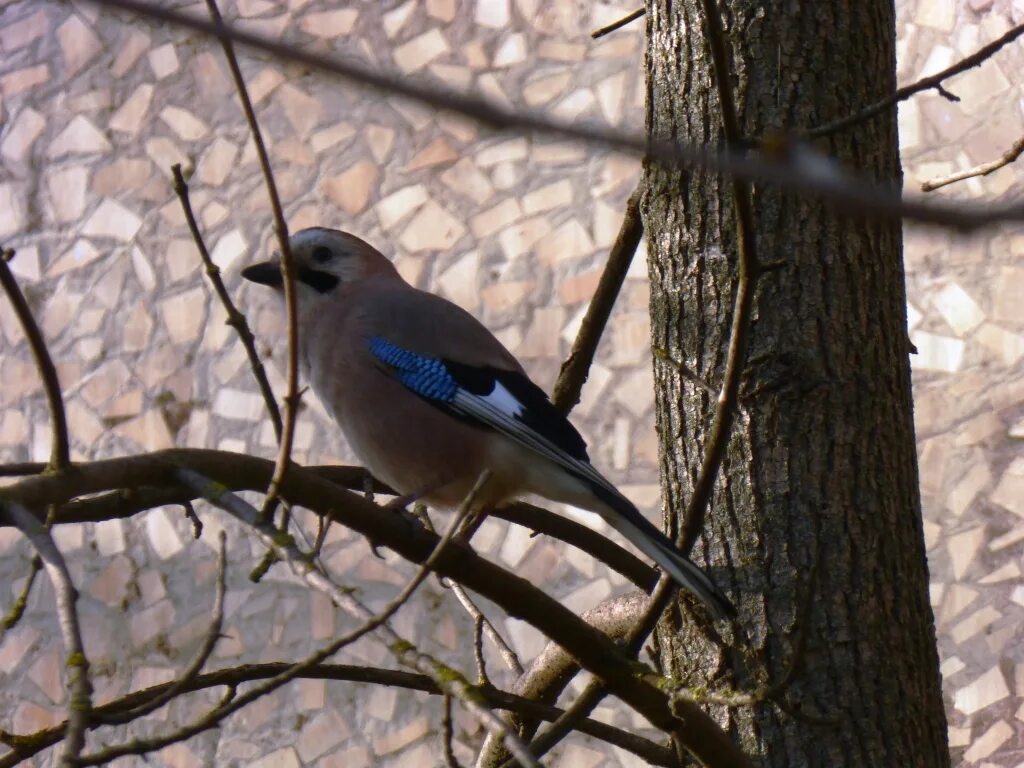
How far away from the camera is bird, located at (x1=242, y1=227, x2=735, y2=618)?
77.7 inches

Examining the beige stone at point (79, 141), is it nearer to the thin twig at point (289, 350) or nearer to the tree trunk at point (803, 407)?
the tree trunk at point (803, 407)

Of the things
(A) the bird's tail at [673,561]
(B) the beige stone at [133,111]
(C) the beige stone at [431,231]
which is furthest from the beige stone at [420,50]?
(A) the bird's tail at [673,561]

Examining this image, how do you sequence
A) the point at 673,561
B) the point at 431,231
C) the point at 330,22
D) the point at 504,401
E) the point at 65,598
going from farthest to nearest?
1. the point at 330,22
2. the point at 431,231
3. the point at 504,401
4. the point at 673,561
5. the point at 65,598

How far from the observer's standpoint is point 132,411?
16.4 ft

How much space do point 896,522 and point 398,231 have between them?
324cm

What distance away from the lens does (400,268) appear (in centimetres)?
473

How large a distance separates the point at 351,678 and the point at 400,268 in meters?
3.19

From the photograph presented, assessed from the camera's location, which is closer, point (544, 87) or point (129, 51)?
point (544, 87)

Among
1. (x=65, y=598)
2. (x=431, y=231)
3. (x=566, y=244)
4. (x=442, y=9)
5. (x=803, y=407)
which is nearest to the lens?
(x=65, y=598)

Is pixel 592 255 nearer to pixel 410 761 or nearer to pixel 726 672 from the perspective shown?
pixel 410 761

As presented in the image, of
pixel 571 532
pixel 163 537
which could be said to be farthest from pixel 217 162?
pixel 571 532

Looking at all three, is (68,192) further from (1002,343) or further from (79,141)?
(1002,343)

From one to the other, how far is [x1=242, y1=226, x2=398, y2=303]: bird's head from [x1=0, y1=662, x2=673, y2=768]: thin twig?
2.89 ft

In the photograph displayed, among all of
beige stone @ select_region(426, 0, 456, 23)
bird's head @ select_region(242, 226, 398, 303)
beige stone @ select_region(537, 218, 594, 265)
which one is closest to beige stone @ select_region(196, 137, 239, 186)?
beige stone @ select_region(426, 0, 456, 23)
